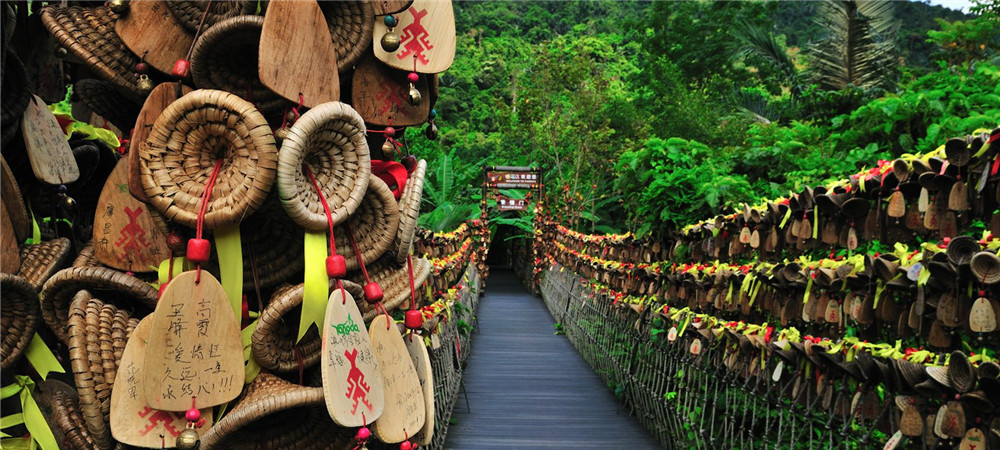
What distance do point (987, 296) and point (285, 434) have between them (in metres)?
1.45

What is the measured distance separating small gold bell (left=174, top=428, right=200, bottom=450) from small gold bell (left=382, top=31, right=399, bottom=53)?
2.16ft

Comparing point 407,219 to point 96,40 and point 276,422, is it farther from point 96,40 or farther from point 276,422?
point 96,40

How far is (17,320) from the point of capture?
1163 mm

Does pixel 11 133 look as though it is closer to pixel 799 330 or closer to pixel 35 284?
pixel 35 284

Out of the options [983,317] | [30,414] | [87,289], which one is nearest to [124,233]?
[87,289]

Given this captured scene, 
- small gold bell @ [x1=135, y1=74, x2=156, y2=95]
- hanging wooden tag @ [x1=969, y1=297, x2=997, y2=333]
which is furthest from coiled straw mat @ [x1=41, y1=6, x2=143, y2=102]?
hanging wooden tag @ [x1=969, y1=297, x2=997, y2=333]

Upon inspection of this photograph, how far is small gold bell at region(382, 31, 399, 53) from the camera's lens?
1.26 meters

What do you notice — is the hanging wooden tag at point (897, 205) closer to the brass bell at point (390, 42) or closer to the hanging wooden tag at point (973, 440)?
the hanging wooden tag at point (973, 440)

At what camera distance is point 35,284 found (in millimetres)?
1212

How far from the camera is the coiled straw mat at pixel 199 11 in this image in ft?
3.97

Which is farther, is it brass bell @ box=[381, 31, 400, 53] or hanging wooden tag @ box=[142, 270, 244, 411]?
brass bell @ box=[381, 31, 400, 53]

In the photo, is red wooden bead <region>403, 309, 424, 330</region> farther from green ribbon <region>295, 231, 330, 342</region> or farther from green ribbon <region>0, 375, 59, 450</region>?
green ribbon <region>0, 375, 59, 450</region>

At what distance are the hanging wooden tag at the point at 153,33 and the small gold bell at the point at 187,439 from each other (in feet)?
1.86

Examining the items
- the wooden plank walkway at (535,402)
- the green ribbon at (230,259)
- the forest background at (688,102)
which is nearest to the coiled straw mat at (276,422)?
the green ribbon at (230,259)
